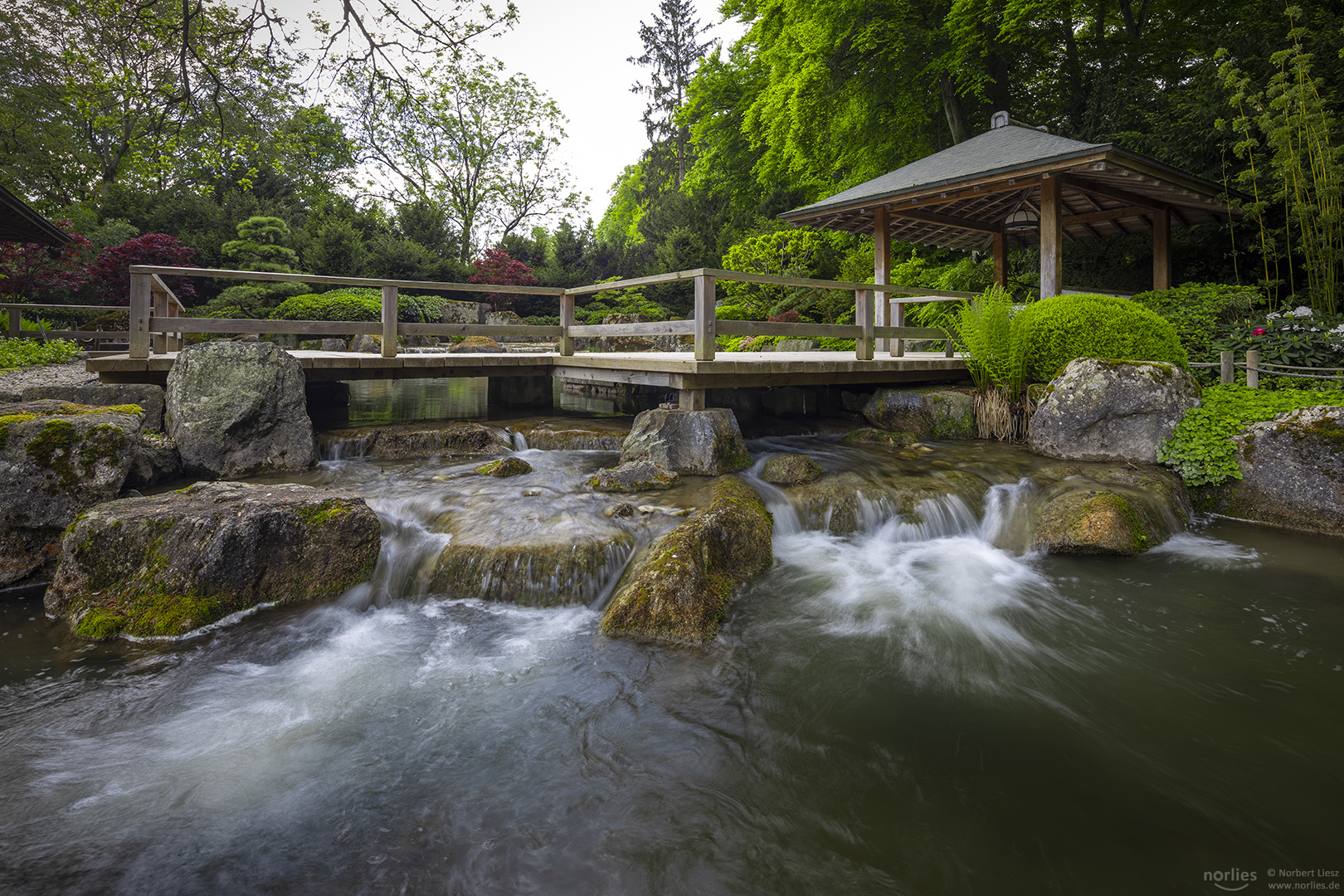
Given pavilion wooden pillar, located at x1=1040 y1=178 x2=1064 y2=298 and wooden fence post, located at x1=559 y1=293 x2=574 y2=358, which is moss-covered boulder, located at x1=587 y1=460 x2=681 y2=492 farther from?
pavilion wooden pillar, located at x1=1040 y1=178 x2=1064 y2=298

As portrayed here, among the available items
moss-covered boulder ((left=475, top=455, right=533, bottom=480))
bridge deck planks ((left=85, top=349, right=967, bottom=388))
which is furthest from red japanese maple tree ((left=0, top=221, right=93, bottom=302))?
moss-covered boulder ((left=475, top=455, right=533, bottom=480))

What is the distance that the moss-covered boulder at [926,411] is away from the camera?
8797 millimetres

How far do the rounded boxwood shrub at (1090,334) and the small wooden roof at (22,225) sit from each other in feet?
43.0

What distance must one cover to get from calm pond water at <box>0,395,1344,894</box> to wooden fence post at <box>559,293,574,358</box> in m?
5.18

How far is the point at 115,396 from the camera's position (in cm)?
719

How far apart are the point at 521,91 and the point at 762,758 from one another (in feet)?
106

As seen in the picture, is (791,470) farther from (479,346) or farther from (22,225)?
(479,346)

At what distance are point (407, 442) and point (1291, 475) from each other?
9.48m

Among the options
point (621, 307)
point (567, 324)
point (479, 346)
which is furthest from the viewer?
point (621, 307)

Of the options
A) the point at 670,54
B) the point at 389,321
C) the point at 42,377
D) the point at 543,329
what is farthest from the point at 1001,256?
the point at 670,54

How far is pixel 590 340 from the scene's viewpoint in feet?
60.8

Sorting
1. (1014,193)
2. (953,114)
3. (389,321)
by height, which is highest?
(953,114)

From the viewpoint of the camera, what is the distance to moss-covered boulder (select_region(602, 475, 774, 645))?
4254mm

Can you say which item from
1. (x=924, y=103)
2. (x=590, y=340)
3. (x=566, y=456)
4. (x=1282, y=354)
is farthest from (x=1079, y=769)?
(x=924, y=103)
